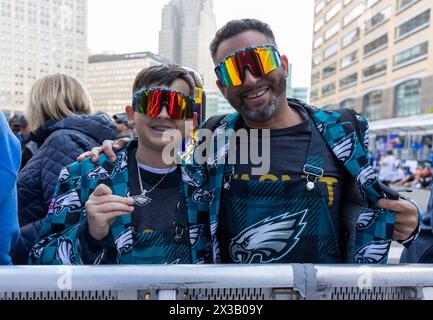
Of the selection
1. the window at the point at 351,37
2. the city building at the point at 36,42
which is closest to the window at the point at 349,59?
the window at the point at 351,37

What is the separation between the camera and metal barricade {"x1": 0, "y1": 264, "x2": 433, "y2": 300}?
0.85 m

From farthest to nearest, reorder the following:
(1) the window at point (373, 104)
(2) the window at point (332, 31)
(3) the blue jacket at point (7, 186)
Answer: (2) the window at point (332, 31) < (1) the window at point (373, 104) < (3) the blue jacket at point (7, 186)

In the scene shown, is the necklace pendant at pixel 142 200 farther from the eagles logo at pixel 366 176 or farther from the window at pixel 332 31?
the window at pixel 332 31

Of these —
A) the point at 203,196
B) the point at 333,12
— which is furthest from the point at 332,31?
the point at 203,196

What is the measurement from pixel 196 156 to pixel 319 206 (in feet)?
2.02

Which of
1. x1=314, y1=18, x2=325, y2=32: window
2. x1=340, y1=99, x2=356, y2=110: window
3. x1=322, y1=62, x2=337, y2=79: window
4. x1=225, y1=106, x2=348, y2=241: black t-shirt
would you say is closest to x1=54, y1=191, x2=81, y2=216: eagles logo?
x1=225, y1=106, x2=348, y2=241: black t-shirt

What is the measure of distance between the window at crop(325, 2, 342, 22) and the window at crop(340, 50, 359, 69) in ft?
24.2

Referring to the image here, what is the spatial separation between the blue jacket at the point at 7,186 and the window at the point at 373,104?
46.4 metres

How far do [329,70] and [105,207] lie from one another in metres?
64.7

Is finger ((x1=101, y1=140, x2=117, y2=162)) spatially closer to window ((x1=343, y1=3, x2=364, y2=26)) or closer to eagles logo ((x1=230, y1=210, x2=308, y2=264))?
eagles logo ((x1=230, y1=210, x2=308, y2=264))

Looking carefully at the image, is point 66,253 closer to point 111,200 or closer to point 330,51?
point 111,200

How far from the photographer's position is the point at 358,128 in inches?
66.6

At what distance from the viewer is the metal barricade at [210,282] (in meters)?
0.85
